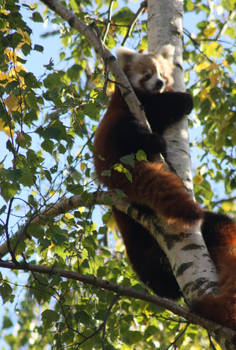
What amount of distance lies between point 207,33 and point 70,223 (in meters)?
4.36

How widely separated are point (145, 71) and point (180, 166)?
8.59 ft

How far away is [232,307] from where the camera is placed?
2.47m

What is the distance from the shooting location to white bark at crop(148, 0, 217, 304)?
8.57ft

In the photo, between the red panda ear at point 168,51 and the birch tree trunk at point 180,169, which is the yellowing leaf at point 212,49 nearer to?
the birch tree trunk at point 180,169

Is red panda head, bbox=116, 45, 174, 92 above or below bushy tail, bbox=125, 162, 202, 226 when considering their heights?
above

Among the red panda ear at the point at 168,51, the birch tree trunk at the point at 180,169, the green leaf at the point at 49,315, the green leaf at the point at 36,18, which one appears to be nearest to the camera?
the birch tree trunk at the point at 180,169

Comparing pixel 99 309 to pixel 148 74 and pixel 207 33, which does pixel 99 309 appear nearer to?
pixel 148 74

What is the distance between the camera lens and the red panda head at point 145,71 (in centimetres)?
530

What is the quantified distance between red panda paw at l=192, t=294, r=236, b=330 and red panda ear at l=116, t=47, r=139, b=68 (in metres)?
3.99

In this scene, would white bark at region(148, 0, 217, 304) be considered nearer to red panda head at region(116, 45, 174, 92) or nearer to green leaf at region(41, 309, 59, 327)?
red panda head at region(116, 45, 174, 92)

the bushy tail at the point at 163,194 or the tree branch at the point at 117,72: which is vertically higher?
the tree branch at the point at 117,72

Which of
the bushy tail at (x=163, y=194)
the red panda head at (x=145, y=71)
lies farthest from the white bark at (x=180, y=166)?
the red panda head at (x=145, y=71)

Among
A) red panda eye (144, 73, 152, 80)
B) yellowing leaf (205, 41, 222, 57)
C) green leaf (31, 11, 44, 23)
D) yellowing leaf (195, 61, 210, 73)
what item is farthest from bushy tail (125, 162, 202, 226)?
yellowing leaf (195, 61, 210, 73)

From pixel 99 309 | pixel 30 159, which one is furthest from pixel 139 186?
pixel 99 309
